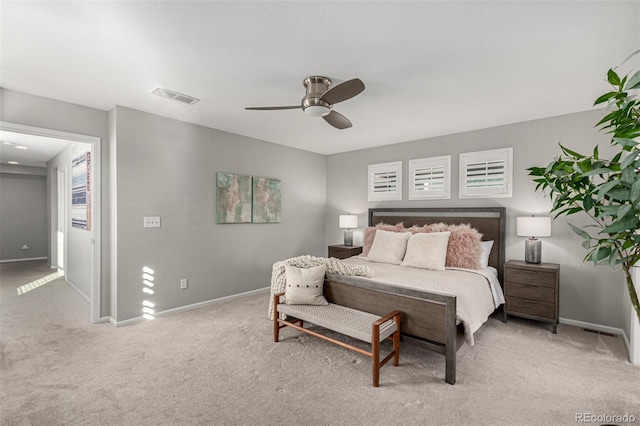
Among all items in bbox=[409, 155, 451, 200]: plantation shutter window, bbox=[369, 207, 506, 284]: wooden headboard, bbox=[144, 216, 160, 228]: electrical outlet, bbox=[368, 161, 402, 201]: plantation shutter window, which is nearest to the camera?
bbox=[144, 216, 160, 228]: electrical outlet

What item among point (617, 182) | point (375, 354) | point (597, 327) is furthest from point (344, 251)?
point (617, 182)

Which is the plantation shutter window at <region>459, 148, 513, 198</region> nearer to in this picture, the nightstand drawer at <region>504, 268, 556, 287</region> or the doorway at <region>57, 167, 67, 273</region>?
the nightstand drawer at <region>504, 268, 556, 287</region>

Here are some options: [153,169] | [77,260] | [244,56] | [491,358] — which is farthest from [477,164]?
[77,260]

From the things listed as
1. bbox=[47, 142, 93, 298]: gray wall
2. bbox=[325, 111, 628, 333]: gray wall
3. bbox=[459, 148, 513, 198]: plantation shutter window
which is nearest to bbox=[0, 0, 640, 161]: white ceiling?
bbox=[325, 111, 628, 333]: gray wall

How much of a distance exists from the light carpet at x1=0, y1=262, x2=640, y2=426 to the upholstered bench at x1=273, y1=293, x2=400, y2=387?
0.57 feet

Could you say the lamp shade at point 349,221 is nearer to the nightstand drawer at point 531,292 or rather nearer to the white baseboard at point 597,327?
the nightstand drawer at point 531,292

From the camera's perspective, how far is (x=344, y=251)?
16.5ft

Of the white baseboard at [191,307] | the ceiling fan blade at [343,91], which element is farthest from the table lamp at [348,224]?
the ceiling fan blade at [343,91]

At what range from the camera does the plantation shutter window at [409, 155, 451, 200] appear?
14.7 ft

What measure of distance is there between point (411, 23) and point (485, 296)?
267 centimetres

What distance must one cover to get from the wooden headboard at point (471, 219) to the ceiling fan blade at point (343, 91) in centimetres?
267

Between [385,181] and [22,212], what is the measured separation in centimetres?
876

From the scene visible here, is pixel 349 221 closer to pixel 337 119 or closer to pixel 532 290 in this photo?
pixel 337 119

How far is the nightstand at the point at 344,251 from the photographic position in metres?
5.02
